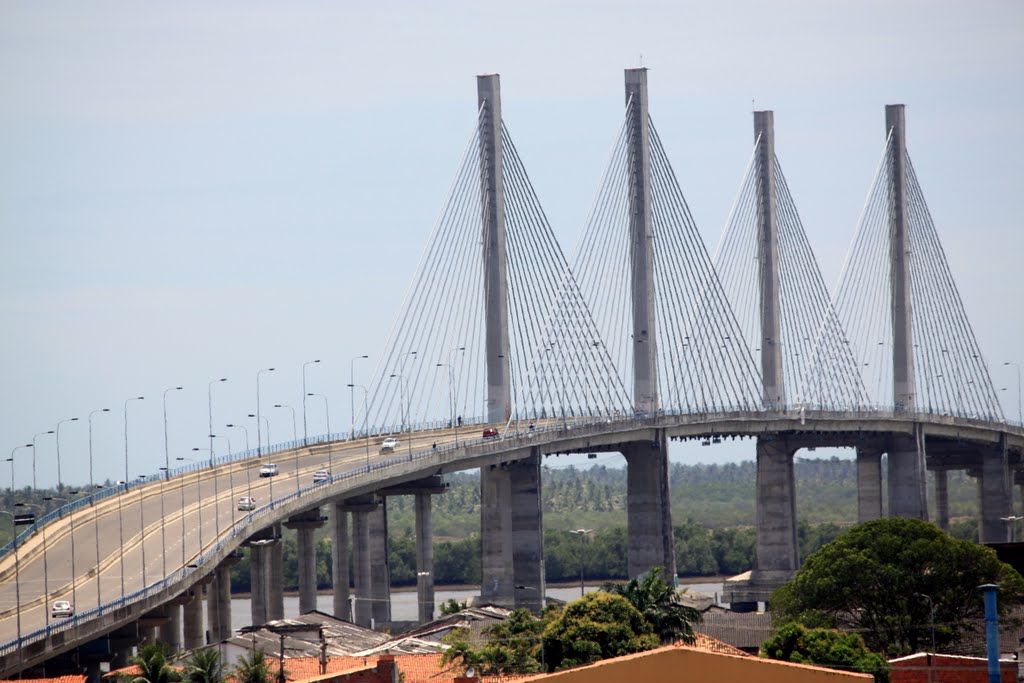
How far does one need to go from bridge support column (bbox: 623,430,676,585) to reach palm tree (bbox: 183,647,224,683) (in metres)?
65.9

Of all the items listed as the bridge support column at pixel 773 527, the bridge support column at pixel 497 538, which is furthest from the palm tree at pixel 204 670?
the bridge support column at pixel 773 527

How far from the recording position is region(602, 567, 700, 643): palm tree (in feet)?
245

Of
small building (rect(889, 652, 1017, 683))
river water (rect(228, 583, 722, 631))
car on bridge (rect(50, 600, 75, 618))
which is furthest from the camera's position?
river water (rect(228, 583, 722, 631))

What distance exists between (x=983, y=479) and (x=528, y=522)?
5469 cm

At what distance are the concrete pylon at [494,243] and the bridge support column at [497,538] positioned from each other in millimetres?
3950

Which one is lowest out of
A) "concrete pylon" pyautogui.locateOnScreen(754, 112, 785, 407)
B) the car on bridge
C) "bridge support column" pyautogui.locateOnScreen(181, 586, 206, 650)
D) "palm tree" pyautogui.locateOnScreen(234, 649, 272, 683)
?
"bridge support column" pyautogui.locateOnScreen(181, 586, 206, 650)

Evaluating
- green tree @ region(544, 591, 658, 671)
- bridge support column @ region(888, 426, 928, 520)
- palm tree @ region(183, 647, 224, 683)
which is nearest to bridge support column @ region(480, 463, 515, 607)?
bridge support column @ region(888, 426, 928, 520)

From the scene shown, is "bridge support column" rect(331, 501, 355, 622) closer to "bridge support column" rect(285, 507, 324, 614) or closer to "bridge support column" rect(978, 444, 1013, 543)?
"bridge support column" rect(285, 507, 324, 614)

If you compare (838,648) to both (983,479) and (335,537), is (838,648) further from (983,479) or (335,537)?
(983,479)

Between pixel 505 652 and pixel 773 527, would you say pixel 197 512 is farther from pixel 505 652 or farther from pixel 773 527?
pixel 773 527

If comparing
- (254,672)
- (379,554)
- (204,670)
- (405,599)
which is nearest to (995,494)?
(405,599)

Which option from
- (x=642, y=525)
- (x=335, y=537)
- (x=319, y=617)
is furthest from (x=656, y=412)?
(x=319, y=617)

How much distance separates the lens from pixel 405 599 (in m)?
162

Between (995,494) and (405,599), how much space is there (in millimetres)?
43320
